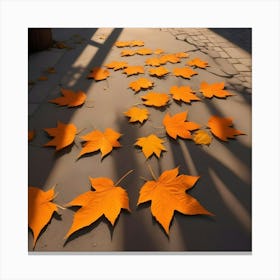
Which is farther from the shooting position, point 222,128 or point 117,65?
point 117,65

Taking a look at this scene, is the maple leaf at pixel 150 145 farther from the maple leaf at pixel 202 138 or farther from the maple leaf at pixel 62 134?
the maple leaf at pixel 62 134

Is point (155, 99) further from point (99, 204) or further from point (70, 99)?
point (99, 204)

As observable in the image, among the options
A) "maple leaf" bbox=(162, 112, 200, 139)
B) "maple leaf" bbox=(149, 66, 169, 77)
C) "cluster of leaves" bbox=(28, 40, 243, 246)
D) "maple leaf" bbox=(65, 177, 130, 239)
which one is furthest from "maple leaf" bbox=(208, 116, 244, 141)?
"maple leaf" bbox=(149, 66, 169, 77)

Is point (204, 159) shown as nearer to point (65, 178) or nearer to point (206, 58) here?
point (65, 178)

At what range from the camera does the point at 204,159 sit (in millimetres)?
1697

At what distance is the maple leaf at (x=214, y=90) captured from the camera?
244 cm

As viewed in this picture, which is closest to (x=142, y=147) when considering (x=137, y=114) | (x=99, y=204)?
(x=137, y=114)

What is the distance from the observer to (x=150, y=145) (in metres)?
1.79

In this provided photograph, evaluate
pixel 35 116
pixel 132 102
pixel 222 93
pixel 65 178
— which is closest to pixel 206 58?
pixel 222 93

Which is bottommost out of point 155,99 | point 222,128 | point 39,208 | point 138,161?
point 39,208

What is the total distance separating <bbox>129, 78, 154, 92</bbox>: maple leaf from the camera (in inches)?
101

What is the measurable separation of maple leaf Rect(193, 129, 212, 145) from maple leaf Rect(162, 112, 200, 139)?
0.16 feet

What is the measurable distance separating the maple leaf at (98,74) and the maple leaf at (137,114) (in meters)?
0.82

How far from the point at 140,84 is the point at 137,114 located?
0.62 m
